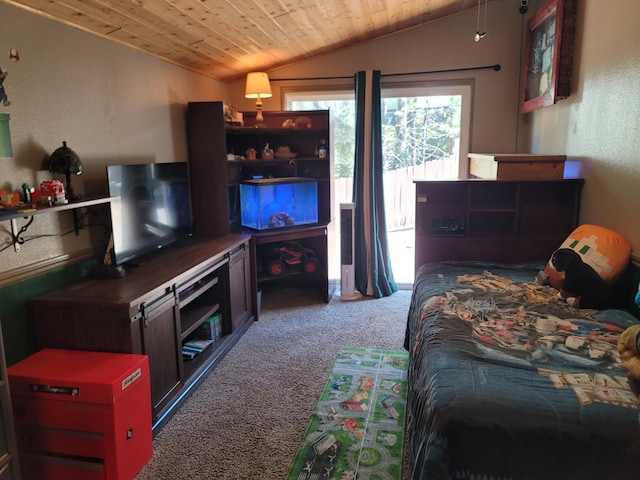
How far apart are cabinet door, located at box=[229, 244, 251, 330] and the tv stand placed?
15mm

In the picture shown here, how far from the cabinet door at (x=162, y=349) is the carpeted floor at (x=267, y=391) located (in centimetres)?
17

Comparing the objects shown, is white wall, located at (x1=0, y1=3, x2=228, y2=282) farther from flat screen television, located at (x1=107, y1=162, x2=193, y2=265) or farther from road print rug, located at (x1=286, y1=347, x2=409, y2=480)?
road print rug, located at (x1=286, y1=347, x2=409, y2=480)

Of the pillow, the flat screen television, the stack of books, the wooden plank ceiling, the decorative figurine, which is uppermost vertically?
the wooden plank ceiling

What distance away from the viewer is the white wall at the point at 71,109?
216cm

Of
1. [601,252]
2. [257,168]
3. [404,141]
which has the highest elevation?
[404,141]

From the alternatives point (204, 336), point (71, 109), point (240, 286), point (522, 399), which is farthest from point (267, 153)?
point (522, 399)

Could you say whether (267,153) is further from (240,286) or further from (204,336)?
(204,336)

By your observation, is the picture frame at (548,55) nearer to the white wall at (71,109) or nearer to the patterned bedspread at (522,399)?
the patterned bedspread at (522,399)

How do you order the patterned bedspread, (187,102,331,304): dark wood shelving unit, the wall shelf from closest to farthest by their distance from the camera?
the patterned bedspread
the wall shelf
(187,102,331,304): dark wood shelving unit

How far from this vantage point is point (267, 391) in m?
2.83

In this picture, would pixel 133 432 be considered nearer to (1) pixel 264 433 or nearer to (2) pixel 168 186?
(1) pixel 264 433

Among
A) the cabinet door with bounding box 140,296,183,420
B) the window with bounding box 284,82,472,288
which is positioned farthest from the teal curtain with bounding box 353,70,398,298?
the cabinet door with bounding box 140,296,183,420

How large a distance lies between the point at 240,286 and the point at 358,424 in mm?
1613

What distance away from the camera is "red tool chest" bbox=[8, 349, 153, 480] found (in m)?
1.91
